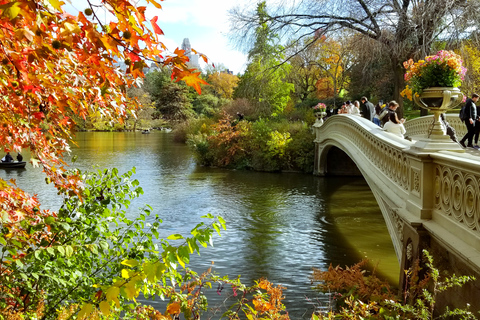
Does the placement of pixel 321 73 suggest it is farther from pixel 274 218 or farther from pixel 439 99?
pixel 439 99

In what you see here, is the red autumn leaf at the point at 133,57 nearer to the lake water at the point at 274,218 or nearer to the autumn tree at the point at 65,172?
the autumn tree at the point at 65,172

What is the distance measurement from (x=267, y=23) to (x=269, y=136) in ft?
22.1

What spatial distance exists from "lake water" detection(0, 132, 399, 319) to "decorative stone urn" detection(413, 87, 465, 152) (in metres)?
3.16

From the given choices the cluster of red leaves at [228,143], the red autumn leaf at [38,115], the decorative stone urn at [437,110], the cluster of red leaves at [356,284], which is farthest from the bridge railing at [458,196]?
the cluster of red leaves at [228,143]

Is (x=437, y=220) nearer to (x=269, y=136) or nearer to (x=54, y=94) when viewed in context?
(x=54, y=94)

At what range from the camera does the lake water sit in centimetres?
899

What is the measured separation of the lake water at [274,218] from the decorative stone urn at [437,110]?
3156 millimetres

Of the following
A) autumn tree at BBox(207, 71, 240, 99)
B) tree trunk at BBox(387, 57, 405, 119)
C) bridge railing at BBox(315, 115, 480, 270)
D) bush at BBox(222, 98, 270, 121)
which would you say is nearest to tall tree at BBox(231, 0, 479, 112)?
tree trunk at BBox(387, 57, 405, 119)

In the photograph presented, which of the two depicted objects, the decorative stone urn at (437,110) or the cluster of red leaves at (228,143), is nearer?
the decorative stone urn at (437,110)

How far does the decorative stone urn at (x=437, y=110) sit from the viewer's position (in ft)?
16.5

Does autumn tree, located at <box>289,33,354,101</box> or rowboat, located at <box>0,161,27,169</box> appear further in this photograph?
autumn tree, located at <box>289,33,354,101</box>

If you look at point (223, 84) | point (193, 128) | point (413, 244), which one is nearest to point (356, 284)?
point (413, 244)

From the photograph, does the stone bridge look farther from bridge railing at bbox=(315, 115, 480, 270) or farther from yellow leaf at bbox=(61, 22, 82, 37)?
yellow leaf at bbox=(61, 22, 82, 37)

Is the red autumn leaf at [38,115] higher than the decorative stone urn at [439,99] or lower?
lower
